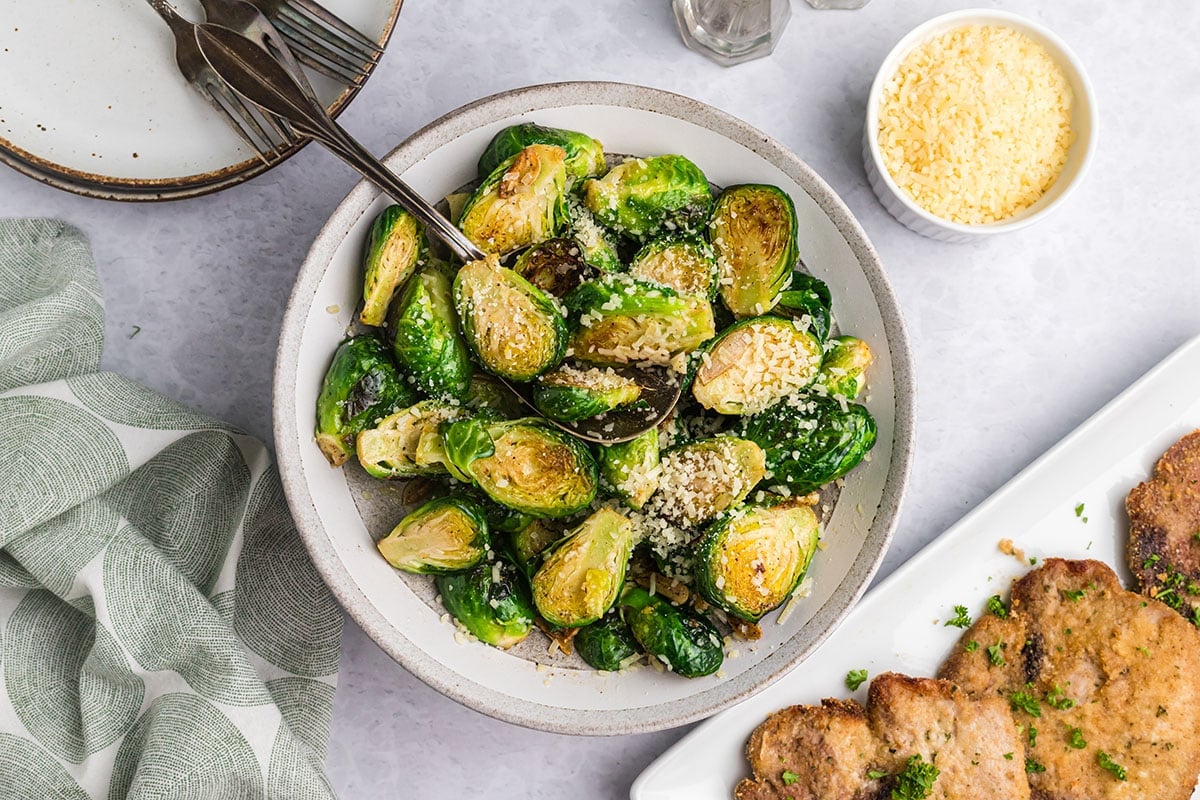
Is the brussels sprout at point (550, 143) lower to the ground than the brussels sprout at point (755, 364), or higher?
higher

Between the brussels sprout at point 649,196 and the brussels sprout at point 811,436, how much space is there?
47 centimetres

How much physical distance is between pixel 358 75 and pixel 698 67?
2.93 ft

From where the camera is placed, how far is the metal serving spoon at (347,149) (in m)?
2.28

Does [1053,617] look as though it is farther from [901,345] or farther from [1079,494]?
[901,345]

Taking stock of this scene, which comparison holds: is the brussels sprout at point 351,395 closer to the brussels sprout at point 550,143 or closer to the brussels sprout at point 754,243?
the brussels sprout at point 550,143

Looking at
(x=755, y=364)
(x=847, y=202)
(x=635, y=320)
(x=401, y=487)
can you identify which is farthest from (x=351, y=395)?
(x=847, y=202)

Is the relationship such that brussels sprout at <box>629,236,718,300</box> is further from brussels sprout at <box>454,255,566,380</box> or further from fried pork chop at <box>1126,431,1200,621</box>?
fried pork chop at <box>1126,431,1200,621</box>

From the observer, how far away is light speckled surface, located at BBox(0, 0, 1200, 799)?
2.76 metres

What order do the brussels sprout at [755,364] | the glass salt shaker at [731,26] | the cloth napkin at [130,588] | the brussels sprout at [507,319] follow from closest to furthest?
the brussels sprout at [507,319] → the brussels sprout at [755,364] → the cloth napkin at [130,588] → the glass salt shaker at [731,26]

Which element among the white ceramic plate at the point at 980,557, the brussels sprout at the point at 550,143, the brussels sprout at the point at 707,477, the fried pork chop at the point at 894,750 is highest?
the brussels sprout at the point at 550,143

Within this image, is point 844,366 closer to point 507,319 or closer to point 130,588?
point 507,319

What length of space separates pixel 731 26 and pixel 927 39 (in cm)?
50

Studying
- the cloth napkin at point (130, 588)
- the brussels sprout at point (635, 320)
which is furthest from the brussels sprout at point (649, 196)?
the cloth napkin at point (130, 588)

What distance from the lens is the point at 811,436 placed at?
2.38 metres
